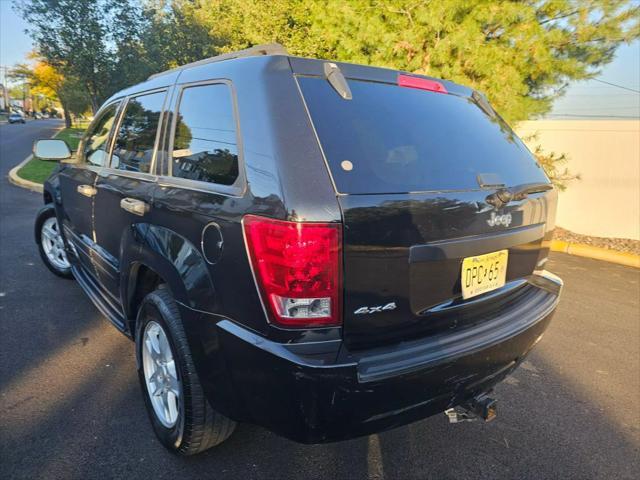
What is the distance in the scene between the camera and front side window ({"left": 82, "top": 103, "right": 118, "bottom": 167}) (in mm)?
3350

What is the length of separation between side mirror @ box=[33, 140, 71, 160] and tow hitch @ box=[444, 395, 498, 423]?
12.3 feet

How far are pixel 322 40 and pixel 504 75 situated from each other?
3797mm

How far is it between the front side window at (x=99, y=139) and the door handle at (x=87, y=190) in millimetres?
177

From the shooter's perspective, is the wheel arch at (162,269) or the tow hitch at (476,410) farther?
the tow hitch at (476,410)

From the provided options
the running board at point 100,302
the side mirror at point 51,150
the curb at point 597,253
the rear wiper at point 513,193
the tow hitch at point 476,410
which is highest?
the side mirror at point 51,150

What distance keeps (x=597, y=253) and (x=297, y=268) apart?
6944 millimetres

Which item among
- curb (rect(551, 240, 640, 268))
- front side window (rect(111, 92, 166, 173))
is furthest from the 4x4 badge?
curb (rect(551, 240, 640, 268))

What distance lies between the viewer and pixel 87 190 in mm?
3322

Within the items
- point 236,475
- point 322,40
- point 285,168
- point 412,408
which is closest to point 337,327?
point 412,408

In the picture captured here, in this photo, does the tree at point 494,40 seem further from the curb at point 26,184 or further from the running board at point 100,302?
the curb at point 26,184

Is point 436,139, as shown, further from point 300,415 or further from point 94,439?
point 94,439

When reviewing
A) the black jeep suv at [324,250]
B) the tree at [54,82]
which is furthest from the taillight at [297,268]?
the tree at [54,82]

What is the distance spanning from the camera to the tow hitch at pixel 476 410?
2195 mm

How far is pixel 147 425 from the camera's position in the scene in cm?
258
